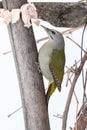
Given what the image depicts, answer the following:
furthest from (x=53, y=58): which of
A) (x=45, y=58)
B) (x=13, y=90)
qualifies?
(x=13, y=90)

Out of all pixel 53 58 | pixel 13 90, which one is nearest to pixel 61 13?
pixel 53 58

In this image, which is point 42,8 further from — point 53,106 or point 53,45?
point 53,106

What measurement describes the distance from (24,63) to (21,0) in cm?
11

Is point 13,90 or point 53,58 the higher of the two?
point 53,58

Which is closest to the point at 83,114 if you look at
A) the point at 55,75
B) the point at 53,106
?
the point at 55,75

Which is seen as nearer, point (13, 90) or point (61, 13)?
point (61, 13)

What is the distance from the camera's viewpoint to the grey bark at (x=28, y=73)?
1.69 ft

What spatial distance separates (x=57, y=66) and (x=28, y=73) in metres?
0.06

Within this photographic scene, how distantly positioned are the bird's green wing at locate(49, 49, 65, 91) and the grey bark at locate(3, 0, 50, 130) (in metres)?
0.04

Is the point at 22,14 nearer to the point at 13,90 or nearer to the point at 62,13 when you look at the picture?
the point at 62,13

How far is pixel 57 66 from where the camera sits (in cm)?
51

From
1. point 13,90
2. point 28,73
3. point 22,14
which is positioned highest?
point 22,14

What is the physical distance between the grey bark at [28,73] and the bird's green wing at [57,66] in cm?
4

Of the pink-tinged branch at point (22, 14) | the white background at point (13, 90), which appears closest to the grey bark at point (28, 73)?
the pink-tinged branch at point (22, 14)
